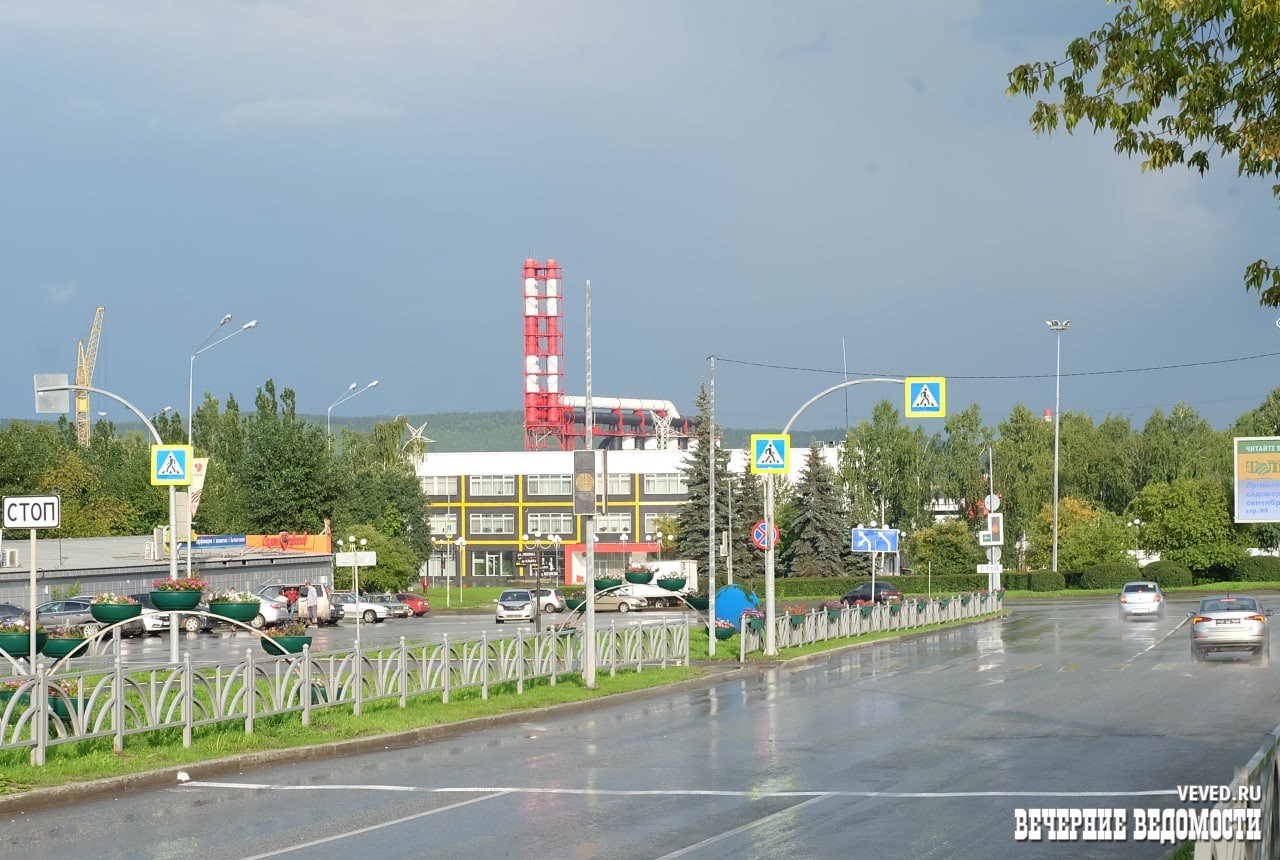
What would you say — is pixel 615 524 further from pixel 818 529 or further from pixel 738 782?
pixel 738 782

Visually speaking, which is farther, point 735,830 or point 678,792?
point 678,792

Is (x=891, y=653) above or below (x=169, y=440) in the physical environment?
below

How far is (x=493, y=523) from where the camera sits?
396 ft

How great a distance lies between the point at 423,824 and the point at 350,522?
76.4 meters

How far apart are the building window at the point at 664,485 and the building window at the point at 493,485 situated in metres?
11.9

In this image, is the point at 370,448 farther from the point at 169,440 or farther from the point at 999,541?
the point at 999,541

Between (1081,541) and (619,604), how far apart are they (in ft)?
116

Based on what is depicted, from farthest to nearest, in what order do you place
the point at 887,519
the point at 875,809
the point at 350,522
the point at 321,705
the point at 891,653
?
the point at 887,519 → the point at 350,522 → the point at 891,653 → the point at 321,705 → the point at 875,809

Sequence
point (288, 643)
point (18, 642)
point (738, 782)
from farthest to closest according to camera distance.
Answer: point (288, 643)
point (18, 642)
point (738, 782)

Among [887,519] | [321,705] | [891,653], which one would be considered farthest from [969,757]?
[887,519]

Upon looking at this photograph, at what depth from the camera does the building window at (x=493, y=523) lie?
120 metres

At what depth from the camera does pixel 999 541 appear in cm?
6950

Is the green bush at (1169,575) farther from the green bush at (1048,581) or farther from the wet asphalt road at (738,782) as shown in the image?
the wet asphalt road at (738,782)

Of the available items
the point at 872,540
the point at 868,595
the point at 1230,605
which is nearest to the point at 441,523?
the point at 868,595
